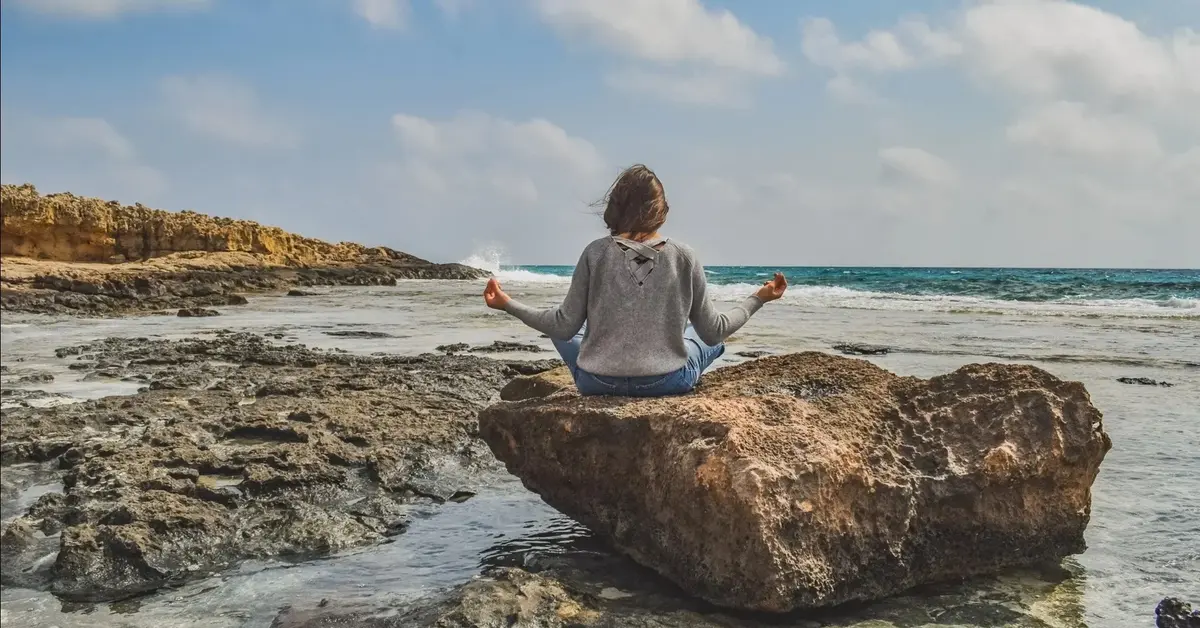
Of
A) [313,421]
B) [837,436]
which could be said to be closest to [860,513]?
[837,436]

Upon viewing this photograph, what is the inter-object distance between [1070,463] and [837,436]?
1091mm

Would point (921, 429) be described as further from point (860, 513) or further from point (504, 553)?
point (504, 553)

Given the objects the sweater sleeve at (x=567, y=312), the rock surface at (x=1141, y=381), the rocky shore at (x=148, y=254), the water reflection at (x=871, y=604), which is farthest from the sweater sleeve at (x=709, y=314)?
the rocky shore at (x=148, y=254)

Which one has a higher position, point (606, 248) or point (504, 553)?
point (606, 248)

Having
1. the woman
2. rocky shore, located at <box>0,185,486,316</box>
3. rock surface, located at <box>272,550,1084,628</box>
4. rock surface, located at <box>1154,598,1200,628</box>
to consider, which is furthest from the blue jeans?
rocky shore, located at <box>0,185,486,316</box>

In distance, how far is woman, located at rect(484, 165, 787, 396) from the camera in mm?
3943

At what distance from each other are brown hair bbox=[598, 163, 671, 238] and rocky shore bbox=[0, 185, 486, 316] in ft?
65.6

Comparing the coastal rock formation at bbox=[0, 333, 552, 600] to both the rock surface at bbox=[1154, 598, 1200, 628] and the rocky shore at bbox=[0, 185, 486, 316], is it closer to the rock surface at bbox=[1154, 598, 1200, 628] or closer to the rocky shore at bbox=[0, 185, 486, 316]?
the rock surface at bbox=[1154, 598, 1200, 628]

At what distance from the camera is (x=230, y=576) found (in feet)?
12.2

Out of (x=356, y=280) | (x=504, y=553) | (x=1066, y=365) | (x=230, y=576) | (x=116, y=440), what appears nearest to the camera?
(x=230, y=576)

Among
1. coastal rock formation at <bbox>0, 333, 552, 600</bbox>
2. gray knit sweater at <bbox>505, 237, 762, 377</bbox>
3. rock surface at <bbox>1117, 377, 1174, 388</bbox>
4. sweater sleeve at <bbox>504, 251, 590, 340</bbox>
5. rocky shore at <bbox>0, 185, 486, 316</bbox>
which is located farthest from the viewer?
rocky shore at <bbox>0, 185, 486, 316</bbox>

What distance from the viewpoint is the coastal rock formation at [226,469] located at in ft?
12.5

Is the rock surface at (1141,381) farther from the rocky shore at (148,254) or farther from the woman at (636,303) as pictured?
the rocky shore at (148,254)

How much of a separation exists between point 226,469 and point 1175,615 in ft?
15.1
